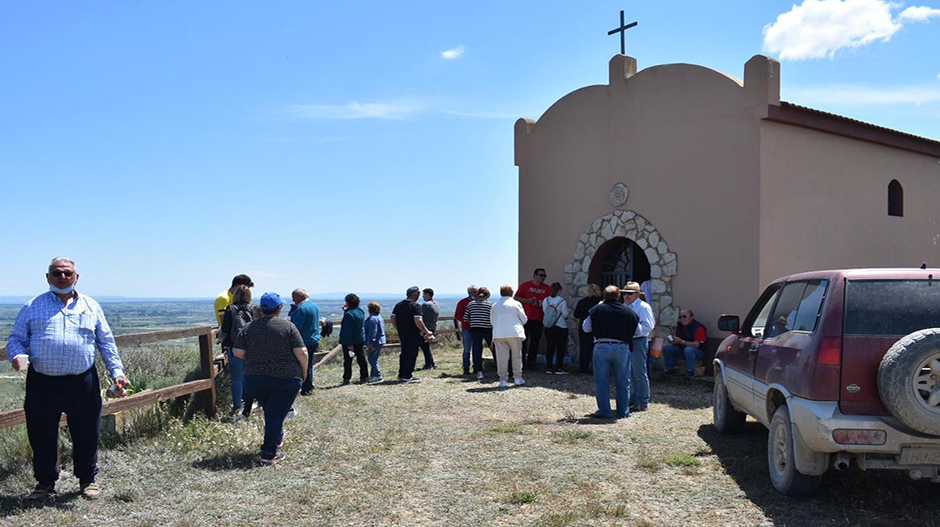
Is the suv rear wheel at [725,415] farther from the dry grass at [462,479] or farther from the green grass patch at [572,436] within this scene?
the green grass patch at [572,436]

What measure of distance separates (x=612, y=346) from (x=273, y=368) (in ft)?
12.6

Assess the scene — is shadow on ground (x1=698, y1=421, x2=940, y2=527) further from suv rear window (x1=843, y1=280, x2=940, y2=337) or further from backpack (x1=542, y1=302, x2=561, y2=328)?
backpack (x1=542, y1=302, x2=561, y2=328)

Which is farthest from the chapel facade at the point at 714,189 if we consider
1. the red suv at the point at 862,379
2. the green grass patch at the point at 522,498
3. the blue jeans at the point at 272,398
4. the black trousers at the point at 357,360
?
the blue jeans at the point at 272,398

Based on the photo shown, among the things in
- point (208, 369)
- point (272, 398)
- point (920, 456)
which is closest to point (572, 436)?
point (272, 398)

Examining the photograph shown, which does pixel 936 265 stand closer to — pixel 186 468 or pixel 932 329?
pixel 932 329

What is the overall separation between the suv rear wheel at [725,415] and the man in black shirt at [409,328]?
535cm

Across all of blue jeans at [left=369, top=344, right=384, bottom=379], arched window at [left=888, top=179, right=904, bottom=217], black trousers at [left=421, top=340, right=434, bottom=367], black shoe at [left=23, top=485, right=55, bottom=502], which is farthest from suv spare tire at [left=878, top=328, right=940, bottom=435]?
black trousers at [left=421, top=340, right=434, bottom=367]

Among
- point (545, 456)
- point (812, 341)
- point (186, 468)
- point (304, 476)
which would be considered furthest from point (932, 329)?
point (186, 468)

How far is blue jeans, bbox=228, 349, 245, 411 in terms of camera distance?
845cm

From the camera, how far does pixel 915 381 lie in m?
4.64

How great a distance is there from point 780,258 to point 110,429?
8.73m

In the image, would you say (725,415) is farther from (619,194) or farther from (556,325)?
(619,194)

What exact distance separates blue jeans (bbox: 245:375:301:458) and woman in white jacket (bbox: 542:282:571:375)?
20.8 ft

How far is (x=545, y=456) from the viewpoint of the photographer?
22.3 feet
